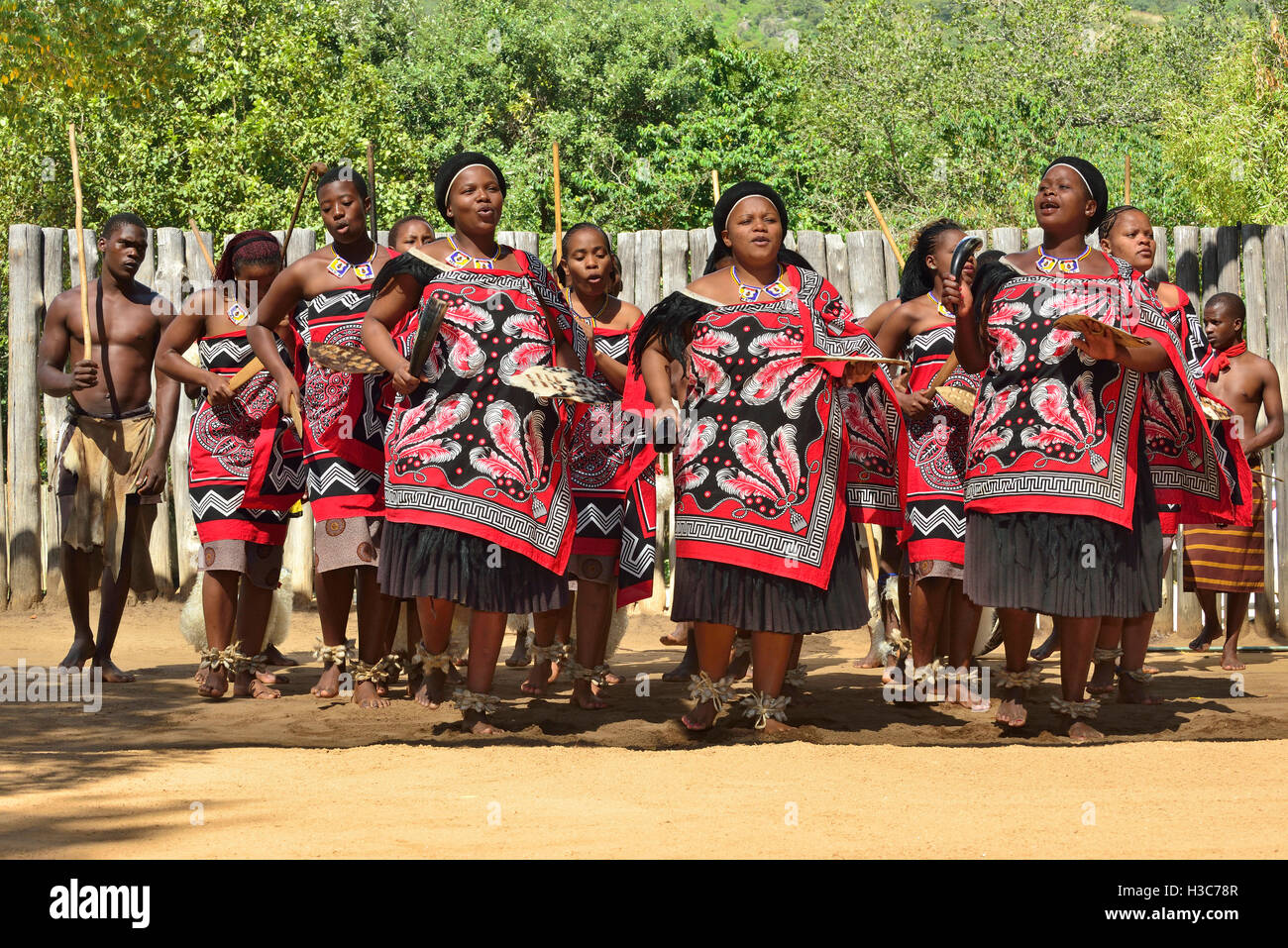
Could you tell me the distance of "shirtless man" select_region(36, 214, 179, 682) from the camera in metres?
7.81

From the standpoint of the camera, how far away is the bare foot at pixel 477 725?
584 cm

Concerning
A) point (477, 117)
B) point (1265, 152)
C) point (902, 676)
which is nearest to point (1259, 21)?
point (1265, 152)

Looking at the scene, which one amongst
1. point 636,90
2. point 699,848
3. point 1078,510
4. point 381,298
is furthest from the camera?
point 636,90

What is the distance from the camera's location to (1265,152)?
21266 millimetres

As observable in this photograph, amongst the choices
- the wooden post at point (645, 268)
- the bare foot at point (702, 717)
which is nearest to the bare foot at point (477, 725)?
the bare foot at point (702, 717)

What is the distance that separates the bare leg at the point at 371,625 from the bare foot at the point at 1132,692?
342cm

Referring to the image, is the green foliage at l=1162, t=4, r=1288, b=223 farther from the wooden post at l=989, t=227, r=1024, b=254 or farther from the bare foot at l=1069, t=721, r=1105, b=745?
the bare foot at l=1069, t=721, r=1105, b=745

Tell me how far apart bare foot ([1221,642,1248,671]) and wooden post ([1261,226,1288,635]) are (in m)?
1.67

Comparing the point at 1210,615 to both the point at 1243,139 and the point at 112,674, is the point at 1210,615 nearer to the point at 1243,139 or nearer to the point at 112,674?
the point at 112,674

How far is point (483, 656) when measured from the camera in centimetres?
583

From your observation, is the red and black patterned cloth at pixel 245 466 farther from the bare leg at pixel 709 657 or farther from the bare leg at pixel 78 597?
the bare leg at pixel 709 657

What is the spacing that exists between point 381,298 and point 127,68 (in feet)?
65.8

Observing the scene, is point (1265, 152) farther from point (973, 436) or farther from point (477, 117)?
point (973, 436)

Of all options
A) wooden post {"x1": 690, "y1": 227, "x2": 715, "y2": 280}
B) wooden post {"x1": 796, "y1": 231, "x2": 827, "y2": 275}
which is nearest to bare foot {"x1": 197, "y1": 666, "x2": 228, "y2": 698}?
wooden post {"x1": 690, "y1": 227, "x2": 715, "y2": 280}
